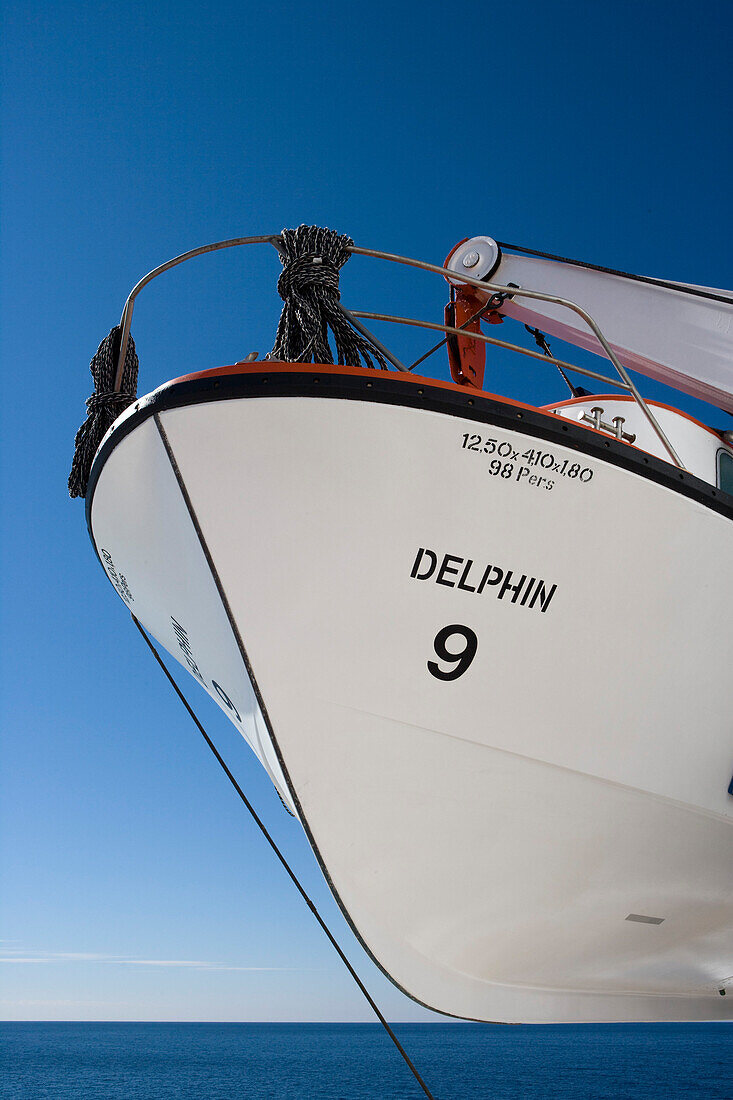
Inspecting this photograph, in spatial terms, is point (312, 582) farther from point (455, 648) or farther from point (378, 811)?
point (378, 811)

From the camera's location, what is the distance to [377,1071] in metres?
92.1

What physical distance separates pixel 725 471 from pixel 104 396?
185 inches

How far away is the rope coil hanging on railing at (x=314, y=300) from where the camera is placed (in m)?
4.07

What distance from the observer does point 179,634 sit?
4953mm

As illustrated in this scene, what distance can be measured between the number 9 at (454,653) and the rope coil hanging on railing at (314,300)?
1390 mm

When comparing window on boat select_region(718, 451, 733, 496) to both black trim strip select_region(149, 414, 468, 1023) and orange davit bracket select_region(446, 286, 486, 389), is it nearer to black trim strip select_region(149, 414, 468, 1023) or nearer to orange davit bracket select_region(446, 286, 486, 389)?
orange davit bracket select_region(446, 286, 486, 389)

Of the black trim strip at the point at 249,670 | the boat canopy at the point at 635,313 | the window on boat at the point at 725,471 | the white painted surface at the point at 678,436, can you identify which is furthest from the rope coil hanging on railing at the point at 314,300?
the window on boat at the point at 725,471

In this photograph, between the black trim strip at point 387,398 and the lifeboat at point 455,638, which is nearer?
the black trim strip at point 387,398

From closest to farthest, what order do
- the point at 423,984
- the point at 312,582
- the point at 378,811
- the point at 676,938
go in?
the point at 312,582 → the point at 378,811 → the point at 423,984 → the point at 676,938

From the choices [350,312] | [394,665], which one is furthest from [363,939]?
[350,312]

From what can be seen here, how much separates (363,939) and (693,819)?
2.14 meters

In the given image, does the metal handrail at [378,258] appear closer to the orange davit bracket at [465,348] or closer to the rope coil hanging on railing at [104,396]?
the rope coil hanging on railing at [104,396]

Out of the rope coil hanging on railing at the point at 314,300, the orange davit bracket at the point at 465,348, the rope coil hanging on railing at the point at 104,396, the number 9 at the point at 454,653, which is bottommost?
the number 9 at the point at 454,653

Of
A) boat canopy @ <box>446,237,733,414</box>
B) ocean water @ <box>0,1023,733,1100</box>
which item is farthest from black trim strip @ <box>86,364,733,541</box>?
ocean water @ <box>0,1023,733,1100</box>
